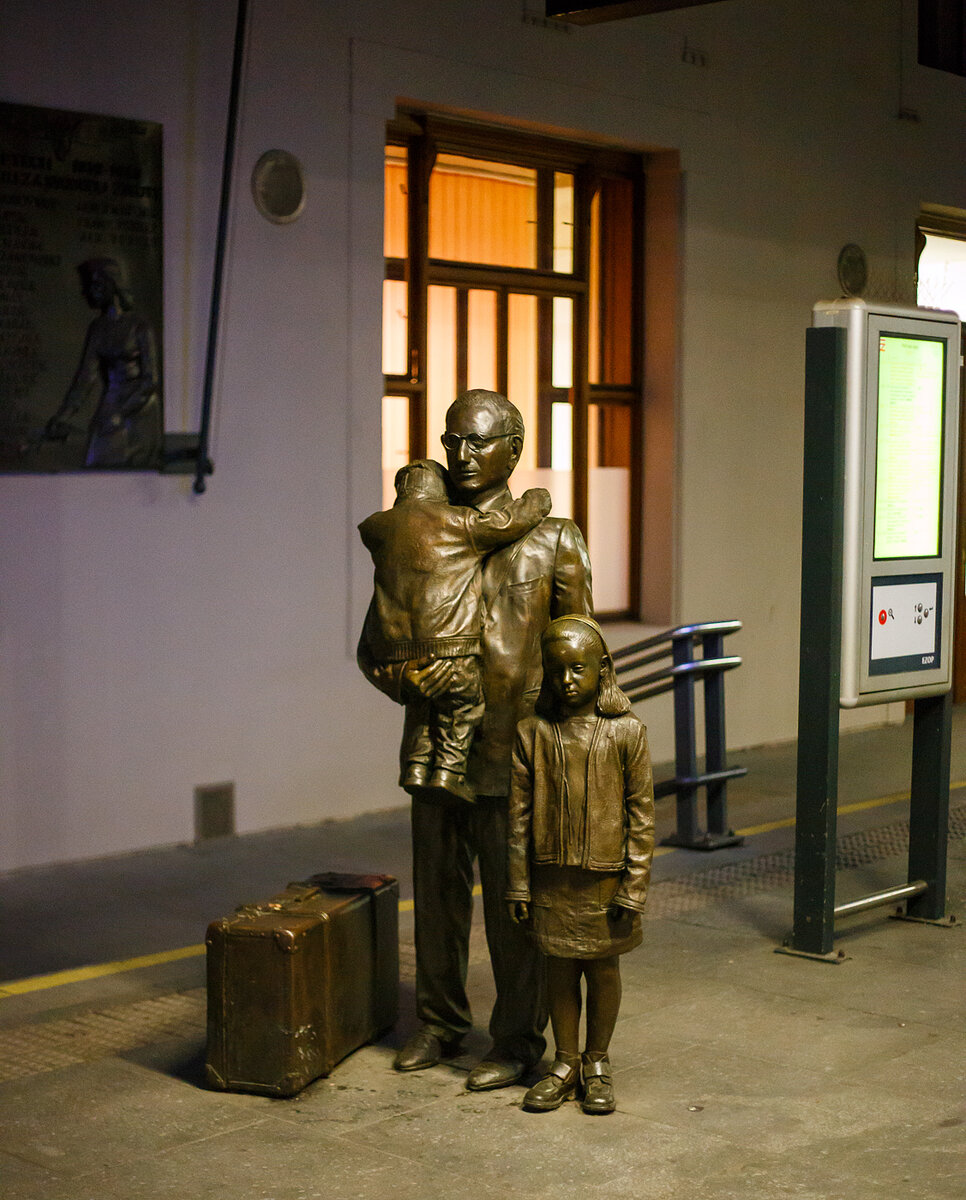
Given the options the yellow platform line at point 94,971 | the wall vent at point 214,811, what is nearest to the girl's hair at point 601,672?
the yellow platform line at point 94,971

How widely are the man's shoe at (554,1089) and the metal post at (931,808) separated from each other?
257 cm

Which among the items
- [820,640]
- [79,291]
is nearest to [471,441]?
[820,640]

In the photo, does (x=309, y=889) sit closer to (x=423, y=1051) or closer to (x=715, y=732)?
(x=423, y=1051)

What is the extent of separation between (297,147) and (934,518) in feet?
12.8

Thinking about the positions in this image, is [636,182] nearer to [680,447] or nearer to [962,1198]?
[680,447]

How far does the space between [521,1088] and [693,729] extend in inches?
136

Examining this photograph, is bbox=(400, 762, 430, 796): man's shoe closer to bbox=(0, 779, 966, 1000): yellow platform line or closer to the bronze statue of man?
the bronze statue of man

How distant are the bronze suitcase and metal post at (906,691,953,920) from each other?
2.83m

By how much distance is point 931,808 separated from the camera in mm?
6941

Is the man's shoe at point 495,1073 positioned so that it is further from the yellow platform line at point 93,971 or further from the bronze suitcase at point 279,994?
the yellow platform line at point 93,971

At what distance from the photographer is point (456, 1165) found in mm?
4391

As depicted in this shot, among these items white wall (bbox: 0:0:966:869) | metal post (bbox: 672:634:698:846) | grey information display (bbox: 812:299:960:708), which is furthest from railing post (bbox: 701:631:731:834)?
white wall (bbox: 0:0:966:869)

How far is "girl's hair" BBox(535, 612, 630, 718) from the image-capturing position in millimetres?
4613

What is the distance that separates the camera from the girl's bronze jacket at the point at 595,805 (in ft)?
15.2
